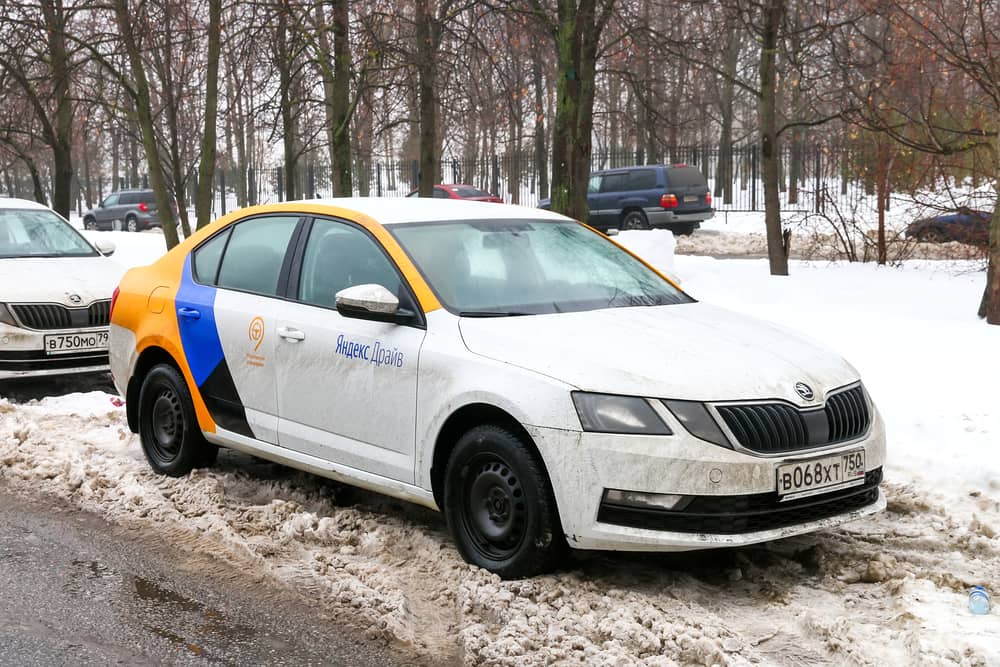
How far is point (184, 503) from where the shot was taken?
6117 millimetres

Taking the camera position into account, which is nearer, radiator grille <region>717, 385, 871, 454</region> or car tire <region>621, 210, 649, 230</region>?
radiator grille <region>717, 385, 871, 454</region>

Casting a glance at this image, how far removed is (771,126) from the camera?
57.2ft

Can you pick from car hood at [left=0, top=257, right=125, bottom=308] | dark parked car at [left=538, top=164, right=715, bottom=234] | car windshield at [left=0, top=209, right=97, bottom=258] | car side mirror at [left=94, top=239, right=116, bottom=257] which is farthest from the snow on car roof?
dark parked car at [left=538, top=164, right=715, bottom=234]

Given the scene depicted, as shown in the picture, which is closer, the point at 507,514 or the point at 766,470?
the point at 766,470

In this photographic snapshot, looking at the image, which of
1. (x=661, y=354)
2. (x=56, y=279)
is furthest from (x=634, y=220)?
(x=661, y=354)

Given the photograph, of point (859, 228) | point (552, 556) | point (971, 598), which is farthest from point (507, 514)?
point (859, 228)

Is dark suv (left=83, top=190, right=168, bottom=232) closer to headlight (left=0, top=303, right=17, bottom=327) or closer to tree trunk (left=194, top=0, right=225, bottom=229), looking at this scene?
tree trunk (left=194, top=0, right=225, bottom=229)

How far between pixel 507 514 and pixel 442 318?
35.6 inches

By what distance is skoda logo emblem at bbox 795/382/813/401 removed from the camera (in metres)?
4.60

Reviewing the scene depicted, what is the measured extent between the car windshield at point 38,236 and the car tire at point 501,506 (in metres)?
7.02

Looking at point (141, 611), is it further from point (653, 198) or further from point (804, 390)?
point (653, 198)

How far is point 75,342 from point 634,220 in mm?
22283

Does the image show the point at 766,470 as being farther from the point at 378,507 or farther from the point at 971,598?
the point at 378,507

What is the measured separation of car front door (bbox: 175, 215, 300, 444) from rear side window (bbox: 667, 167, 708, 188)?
24.3 metres
